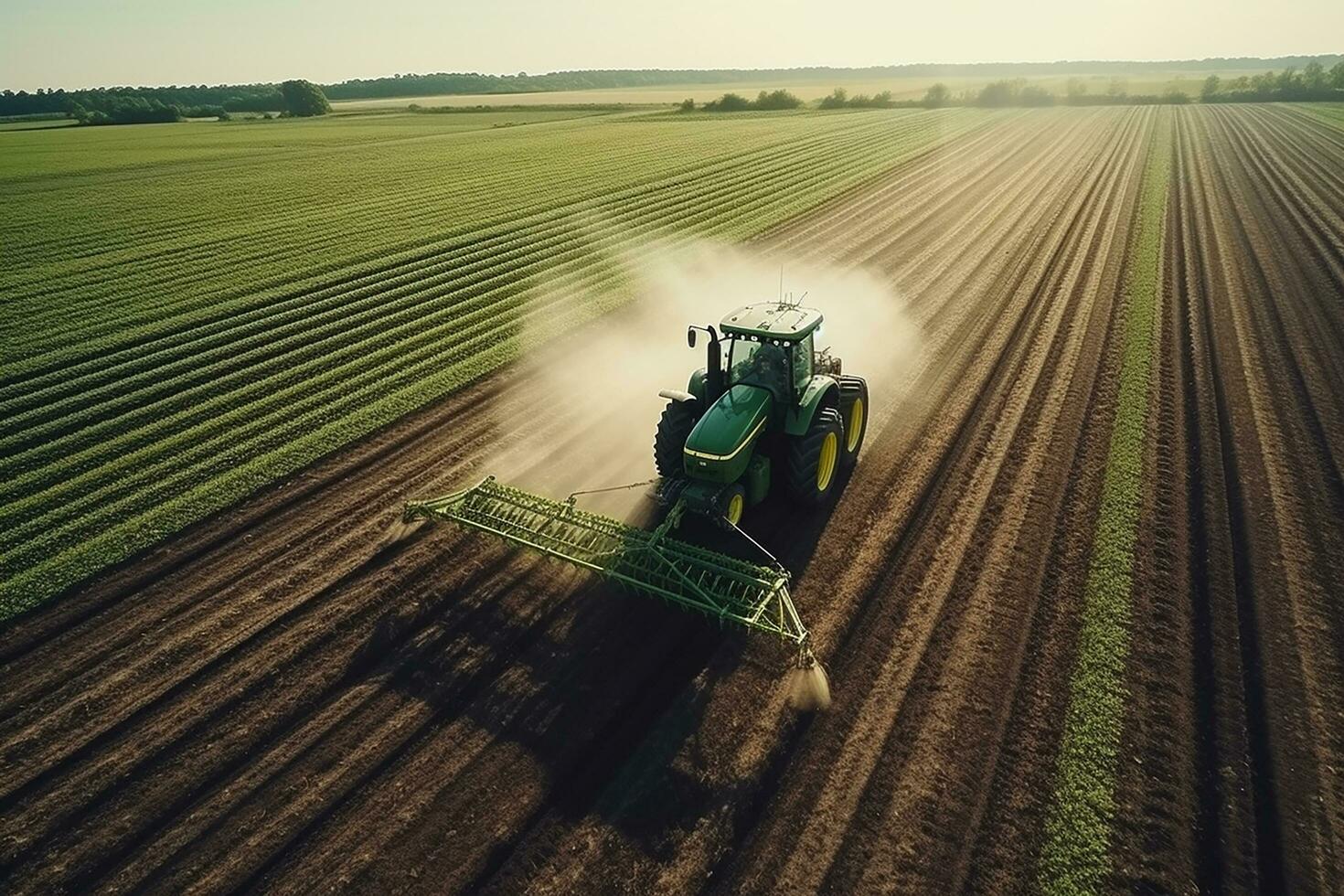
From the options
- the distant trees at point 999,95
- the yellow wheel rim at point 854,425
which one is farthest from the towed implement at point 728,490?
the distant trees at point 999,95

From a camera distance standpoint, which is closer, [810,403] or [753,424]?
[753,424]

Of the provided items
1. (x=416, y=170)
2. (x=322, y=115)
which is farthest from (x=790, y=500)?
(x=322, y=115)

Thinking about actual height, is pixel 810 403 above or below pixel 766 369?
below

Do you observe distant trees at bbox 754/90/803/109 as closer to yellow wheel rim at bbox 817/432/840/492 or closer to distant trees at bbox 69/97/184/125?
distant trees at bbox 69/97/184/125

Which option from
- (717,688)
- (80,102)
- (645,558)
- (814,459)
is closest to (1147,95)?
(814,459)

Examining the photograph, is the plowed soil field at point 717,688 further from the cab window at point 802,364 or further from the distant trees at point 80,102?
the distant trees at point 80,102

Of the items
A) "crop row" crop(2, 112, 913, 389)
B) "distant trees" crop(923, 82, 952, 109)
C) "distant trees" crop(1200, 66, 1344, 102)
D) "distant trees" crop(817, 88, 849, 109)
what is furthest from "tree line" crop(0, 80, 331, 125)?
"distant trees" crop(1200, 66, 1344, 102)

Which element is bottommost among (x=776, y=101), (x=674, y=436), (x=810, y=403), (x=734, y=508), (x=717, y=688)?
(x=717, y=688)

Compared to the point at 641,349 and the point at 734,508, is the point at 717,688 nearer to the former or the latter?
the point at 734,508

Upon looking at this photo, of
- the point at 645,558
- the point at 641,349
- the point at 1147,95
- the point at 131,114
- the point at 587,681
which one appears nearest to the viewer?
the point at 587,681
